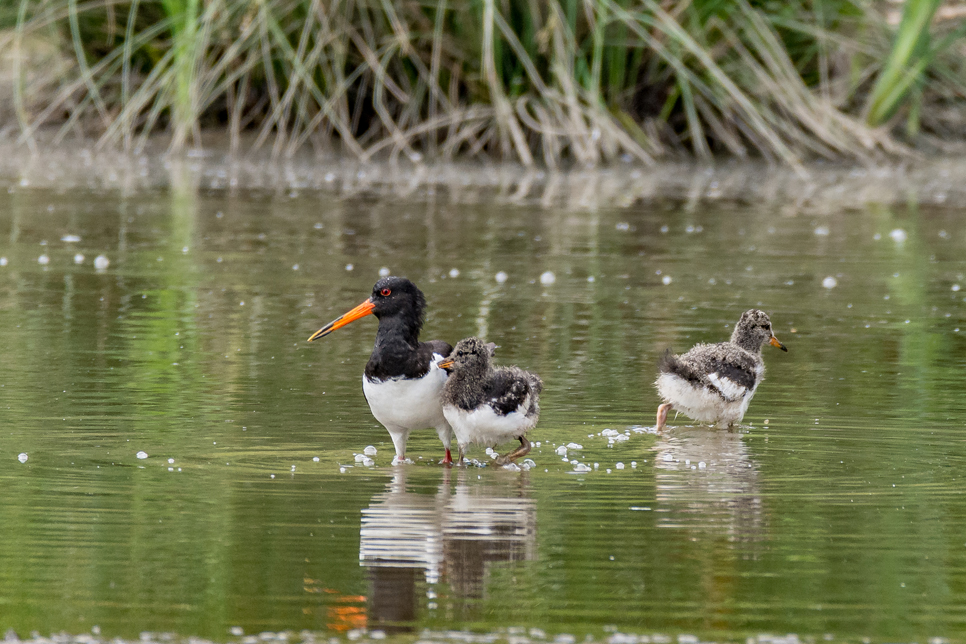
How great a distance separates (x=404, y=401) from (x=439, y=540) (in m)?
1.49

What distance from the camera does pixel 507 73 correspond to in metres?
21.7

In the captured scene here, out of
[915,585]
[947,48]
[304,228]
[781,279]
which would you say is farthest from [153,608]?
[947,48]

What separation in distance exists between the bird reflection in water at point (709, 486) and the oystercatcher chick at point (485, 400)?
2.11 ft

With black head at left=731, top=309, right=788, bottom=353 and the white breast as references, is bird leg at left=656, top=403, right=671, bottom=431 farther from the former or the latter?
black head at left=731, top=309, right=788, bottom=353

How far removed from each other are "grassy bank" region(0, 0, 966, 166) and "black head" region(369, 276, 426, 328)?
41.3ft

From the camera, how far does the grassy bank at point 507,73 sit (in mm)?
20797

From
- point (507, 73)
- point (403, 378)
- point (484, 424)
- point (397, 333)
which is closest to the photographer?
point (484, 424)

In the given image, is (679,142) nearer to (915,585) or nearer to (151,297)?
(151,297)

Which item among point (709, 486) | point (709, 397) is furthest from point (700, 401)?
point (709, 486)

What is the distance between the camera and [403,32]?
20.4 meters

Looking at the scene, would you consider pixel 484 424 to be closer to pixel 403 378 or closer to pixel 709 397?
pixel 403 378

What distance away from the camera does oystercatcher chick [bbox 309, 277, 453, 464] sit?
7047 millimetres

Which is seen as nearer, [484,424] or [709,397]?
[484,424]

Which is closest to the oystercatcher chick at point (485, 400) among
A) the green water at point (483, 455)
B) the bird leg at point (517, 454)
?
the bird leg at point (517, 454)
